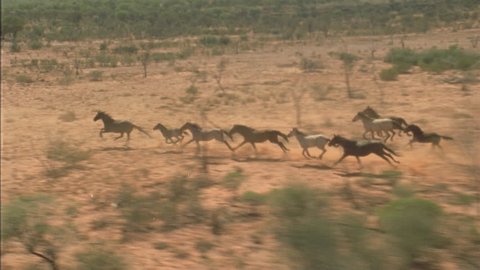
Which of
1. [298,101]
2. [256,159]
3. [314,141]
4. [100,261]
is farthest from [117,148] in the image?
[100,261]

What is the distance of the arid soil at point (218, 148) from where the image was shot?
816 cm

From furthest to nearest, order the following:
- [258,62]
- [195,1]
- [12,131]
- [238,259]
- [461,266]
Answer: [195,1] → [258,62] → [12,131] → [238,259] → [461,266]

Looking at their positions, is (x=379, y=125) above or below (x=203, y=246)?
above

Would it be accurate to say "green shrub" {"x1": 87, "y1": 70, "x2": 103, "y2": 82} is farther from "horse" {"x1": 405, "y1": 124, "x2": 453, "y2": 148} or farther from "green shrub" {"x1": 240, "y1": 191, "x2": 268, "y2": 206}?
"green shrub" {"x1": 240, "y1": 191, "x2": 268, "y2": 206}

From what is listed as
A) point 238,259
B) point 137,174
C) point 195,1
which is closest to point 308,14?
point 195,1

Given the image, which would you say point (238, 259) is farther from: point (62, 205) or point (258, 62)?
point (258, 62)

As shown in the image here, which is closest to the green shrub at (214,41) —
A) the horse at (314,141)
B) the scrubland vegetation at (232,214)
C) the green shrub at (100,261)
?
the scrubland vegetation at (232,214)

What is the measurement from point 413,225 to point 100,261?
353cm

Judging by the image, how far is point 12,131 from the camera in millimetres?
17906

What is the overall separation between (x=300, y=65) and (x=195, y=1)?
64332mm

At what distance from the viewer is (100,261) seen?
6680 millimetres

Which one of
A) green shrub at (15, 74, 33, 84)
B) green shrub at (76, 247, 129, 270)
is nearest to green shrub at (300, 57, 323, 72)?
green shrub at (15, 74, 33, 84)

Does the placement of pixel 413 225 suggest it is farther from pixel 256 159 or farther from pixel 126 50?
pixel 126 50

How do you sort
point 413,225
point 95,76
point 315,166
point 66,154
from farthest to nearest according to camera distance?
point 95,76 < point 66,154 < point 315,166 < point 413,225
